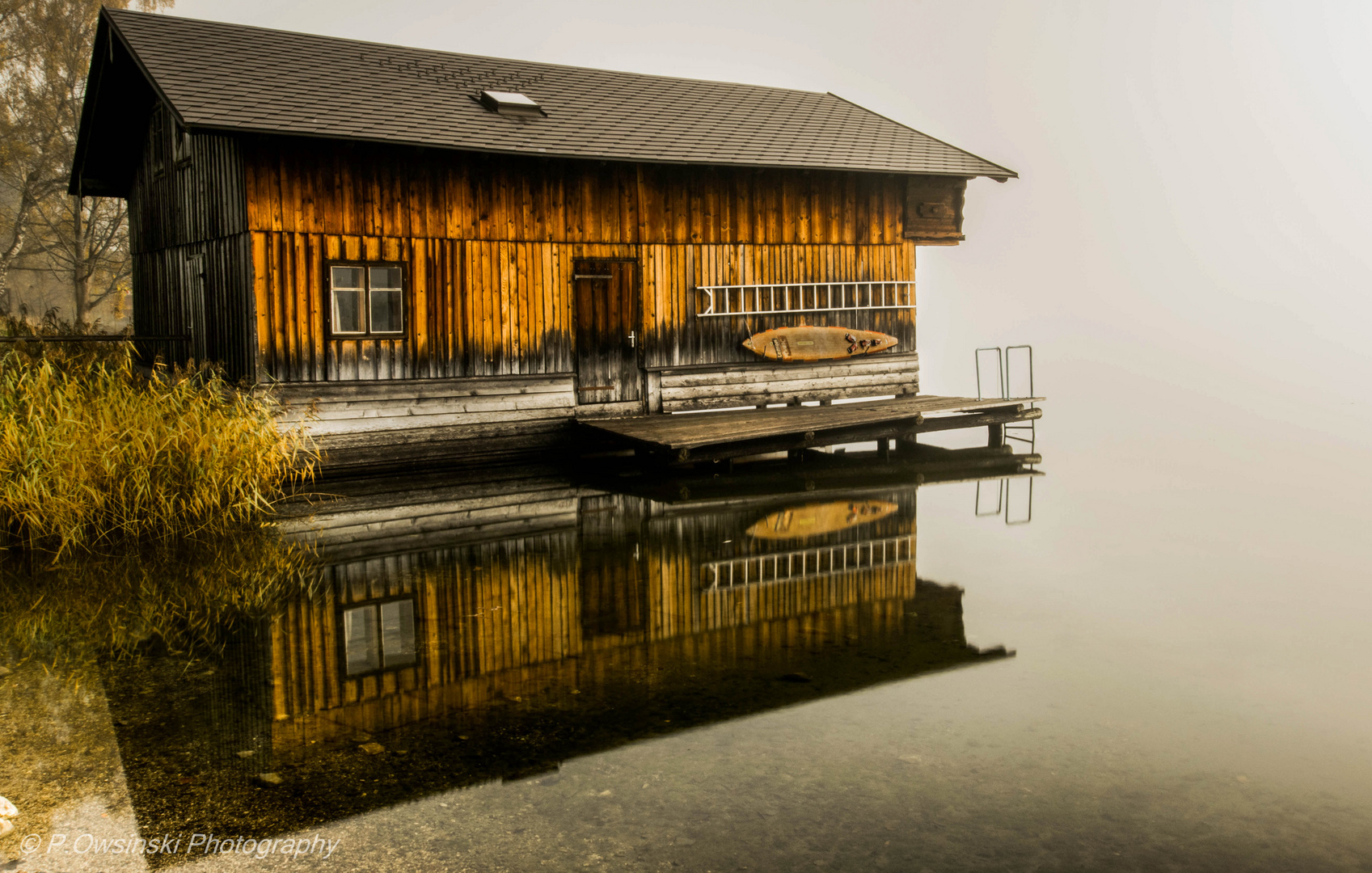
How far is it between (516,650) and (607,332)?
926cm

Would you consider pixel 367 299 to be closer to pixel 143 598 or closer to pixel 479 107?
pixel 479 107

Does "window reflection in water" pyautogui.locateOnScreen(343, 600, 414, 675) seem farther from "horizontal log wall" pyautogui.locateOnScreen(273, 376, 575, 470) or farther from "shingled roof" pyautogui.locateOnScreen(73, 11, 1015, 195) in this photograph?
"shingled roof" pyautogui.locateOnScreen(73, 11, 1015, 195)

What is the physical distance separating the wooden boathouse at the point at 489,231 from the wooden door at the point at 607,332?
3 cm

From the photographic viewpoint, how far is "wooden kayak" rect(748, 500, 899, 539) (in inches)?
379

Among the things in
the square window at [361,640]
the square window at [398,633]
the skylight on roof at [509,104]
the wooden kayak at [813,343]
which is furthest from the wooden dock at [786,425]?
the square window at [361,640]

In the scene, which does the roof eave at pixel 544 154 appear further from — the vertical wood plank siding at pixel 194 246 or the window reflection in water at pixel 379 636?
the window reflection in water at pixel 379 636

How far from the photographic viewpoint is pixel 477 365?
1401 centimetres

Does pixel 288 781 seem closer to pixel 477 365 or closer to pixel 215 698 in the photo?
pixel 215 698

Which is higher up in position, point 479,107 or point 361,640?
point 479,107

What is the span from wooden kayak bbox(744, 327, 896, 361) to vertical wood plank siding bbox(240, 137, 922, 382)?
0.19m

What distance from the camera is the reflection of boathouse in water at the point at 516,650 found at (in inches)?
181

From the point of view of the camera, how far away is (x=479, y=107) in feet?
48.0

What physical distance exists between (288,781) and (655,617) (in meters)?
2.89

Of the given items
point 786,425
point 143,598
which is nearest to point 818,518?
point 786,425
